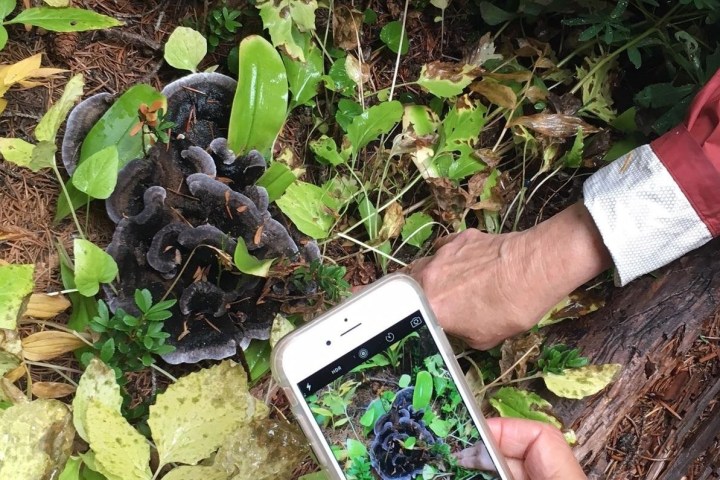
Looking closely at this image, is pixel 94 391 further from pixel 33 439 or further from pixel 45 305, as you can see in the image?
pixel 45 305

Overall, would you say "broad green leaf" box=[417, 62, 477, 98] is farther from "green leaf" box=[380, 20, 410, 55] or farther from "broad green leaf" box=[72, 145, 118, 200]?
"broad green leaf" box=[72, 145, 118, 200]

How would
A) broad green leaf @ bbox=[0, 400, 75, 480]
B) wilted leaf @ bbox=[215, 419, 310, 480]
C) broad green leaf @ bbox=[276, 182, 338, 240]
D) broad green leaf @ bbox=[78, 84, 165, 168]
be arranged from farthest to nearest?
broad green leaf @ bbox=[276, 182, 338, 240]
broad green leaf @ bbox=[78, 84, 165, 168]
wilted leaf @ bbox=[215, 419, 310, 480]
broad green leaf @ bbox=[0, 400, 75, 480]

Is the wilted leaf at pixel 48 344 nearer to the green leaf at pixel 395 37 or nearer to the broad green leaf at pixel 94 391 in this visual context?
the broad green leaf at pixel 94 391

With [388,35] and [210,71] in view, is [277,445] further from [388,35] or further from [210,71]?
[388,35]

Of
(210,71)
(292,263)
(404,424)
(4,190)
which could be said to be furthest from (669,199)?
(4,190)

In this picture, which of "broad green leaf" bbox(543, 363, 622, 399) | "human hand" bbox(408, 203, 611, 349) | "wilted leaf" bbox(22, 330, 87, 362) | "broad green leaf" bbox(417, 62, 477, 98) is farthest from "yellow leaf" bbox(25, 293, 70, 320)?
"broad green leaf" bbox(543, 363, 622, 399)

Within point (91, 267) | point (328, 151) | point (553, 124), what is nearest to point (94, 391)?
point (91, 267)
